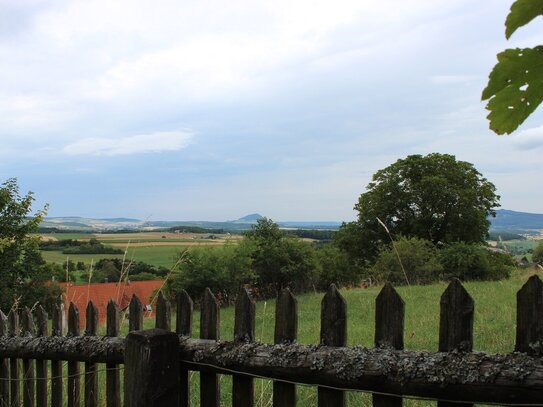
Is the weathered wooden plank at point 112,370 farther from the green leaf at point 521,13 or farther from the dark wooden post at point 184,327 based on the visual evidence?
the green leaf at point 521,13

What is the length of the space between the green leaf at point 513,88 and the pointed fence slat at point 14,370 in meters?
3.15

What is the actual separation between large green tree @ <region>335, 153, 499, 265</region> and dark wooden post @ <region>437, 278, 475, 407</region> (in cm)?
3066

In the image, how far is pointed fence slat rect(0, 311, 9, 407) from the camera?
10.5 ft

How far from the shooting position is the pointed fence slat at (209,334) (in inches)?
83.7

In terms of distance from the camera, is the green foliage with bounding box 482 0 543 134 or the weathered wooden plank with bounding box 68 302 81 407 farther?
the weathered wooden plank with bounding box 68 302 81 407

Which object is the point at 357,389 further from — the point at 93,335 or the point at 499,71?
the point at 93,335

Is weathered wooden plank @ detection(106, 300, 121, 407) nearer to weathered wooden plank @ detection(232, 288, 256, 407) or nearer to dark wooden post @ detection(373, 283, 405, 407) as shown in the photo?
weathered wooden plank @ detection(232, 288, 256, 407)

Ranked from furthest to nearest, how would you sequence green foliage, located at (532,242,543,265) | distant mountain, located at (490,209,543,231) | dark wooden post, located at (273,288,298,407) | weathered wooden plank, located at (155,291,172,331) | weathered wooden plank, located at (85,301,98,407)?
distant mountain, located at (490,209,543,231), green foliage, located at (532,242,543,265), weathered wooden plank, located at (85,301,98,407), weathered wooden plank, located at (155,291,172,331), dark wooden post, located at (273,288,298,407)

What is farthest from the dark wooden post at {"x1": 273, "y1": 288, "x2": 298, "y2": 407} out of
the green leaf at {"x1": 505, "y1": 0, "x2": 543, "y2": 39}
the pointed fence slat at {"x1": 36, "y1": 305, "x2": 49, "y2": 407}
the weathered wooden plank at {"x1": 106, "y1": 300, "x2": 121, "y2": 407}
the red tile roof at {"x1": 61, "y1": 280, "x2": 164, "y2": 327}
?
the pointed fence slat at {"x1": 36, "y1": 305, "x2": 49, "y2": 407}

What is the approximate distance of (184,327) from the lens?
2.26m

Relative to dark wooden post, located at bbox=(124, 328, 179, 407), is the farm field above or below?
below

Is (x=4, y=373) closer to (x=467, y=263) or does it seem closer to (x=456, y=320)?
(x=456, y=320)

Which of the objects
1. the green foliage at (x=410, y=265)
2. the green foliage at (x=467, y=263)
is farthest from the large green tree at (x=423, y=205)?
the green foliage at (x=410, y=265)

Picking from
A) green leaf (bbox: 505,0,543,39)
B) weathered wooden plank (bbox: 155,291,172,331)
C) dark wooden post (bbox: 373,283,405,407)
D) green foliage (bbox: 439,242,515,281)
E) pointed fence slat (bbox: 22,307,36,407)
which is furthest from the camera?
green foliage (bbox: 439,242,515,281)
